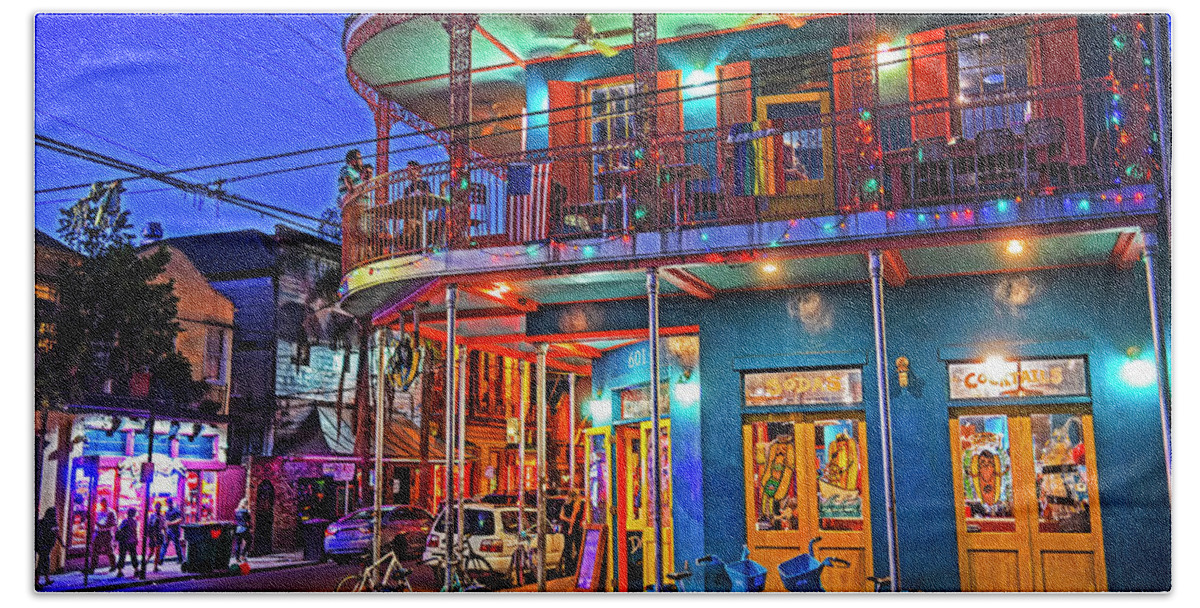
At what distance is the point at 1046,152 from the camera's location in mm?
7918

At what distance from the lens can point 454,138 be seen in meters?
8.88

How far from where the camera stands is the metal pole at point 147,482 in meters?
8.23

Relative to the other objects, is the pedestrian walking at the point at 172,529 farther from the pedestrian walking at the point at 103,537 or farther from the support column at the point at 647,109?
the support column at the point at 647,109

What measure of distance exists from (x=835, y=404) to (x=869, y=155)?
2201mm

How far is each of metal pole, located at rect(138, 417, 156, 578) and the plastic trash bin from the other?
3.98ft

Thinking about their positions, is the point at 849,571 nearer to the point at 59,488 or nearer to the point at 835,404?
the point at 835,404

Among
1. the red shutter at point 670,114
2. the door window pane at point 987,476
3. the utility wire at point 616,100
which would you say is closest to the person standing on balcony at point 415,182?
the utility wire at point 616,100

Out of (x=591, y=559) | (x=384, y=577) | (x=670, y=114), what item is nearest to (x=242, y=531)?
(x=384, y=577)

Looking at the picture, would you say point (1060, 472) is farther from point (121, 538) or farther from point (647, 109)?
point (121, 538)

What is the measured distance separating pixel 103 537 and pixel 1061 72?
26.6ft

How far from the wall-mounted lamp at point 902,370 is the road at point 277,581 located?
4264 millimetres

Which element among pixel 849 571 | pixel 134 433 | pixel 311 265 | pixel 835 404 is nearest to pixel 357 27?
pixel 311 265

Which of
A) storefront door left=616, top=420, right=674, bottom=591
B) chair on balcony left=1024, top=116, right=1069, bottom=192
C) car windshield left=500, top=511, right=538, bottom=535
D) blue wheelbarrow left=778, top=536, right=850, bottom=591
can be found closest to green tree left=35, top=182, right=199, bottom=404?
car windshield left=500, top=511, right=538, bottom=535

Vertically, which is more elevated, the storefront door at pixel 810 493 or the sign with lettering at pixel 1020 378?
the sign with lettering at pixel 1020 378
